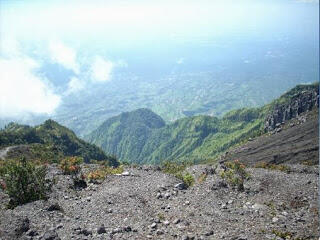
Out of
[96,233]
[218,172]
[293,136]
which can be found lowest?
[293,136]

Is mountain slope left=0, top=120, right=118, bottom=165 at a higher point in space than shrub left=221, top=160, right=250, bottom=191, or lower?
lower

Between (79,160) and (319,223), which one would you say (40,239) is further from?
(79,160)

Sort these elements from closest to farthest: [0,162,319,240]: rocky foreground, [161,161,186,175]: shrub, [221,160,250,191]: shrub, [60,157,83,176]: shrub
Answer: [0,162,319,240]: rocky foreground < [221,160,250,191]: shrub < [60,157,83,176]: shrub < [161,161,186,175]: shrub

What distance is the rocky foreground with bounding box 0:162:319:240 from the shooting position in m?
19.9

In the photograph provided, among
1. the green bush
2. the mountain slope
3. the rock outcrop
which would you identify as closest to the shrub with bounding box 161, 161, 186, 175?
the green bush

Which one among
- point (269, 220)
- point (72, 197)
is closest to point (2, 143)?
point (72, 197)

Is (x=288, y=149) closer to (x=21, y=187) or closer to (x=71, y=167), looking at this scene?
(x=71, y=167)

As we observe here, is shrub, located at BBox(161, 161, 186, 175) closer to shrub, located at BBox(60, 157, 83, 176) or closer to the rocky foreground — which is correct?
the rocky foreground

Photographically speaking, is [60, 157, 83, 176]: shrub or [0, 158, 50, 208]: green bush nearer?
[0, 158, 50, 208]: green bush

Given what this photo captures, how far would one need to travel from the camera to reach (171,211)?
79.0 ft

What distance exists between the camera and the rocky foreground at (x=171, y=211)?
19859 mm

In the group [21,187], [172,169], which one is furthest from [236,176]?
[21,187]

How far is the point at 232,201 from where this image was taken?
25875mm

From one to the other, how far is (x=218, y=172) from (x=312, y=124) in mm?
36844
